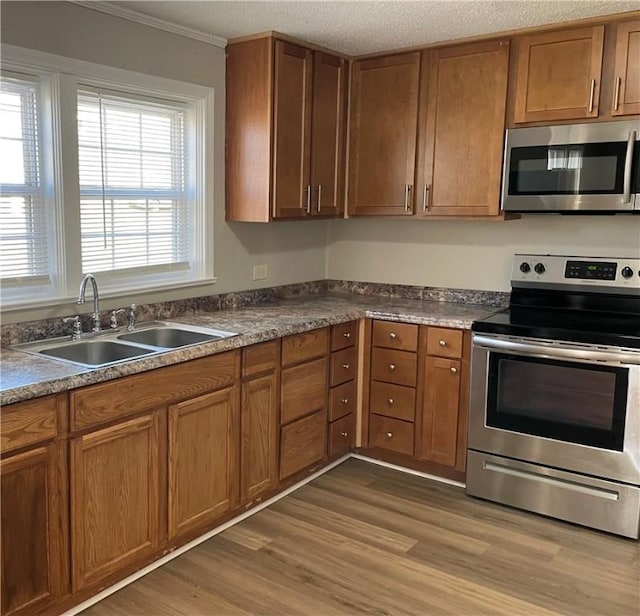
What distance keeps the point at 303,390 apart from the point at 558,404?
1244 millimetres

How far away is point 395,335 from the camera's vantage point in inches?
139

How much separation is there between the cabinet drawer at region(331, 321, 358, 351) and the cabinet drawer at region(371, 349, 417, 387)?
0.48ft

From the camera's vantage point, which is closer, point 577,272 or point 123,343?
point 123,343

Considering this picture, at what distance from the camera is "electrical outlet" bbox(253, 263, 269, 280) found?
3795 millimetres

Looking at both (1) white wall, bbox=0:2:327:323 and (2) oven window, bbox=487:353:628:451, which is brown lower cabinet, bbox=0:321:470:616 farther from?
(1) white wall, bbox=0:2:327:323

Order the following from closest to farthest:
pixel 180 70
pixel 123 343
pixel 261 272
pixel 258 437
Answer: pixel 123 343 < pixel 258 437 < pixel 180 70 < pixel 261 272

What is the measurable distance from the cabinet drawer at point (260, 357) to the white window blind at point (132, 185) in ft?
2.40

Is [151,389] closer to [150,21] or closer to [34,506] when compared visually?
[34,506]

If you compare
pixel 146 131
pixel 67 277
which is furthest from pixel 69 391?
pixel 146 131

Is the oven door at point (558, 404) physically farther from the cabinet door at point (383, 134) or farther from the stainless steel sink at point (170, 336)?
the stainless steel sink at point (170, 336)

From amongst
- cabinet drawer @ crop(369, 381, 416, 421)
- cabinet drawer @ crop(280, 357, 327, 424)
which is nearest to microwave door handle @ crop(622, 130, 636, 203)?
cabinet drawer @ crop(369, 381, 416, 421)

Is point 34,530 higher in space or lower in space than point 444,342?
lower

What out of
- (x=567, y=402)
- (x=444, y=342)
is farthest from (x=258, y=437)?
(x=567, y=402)

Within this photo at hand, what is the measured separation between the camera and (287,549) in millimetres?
2781
